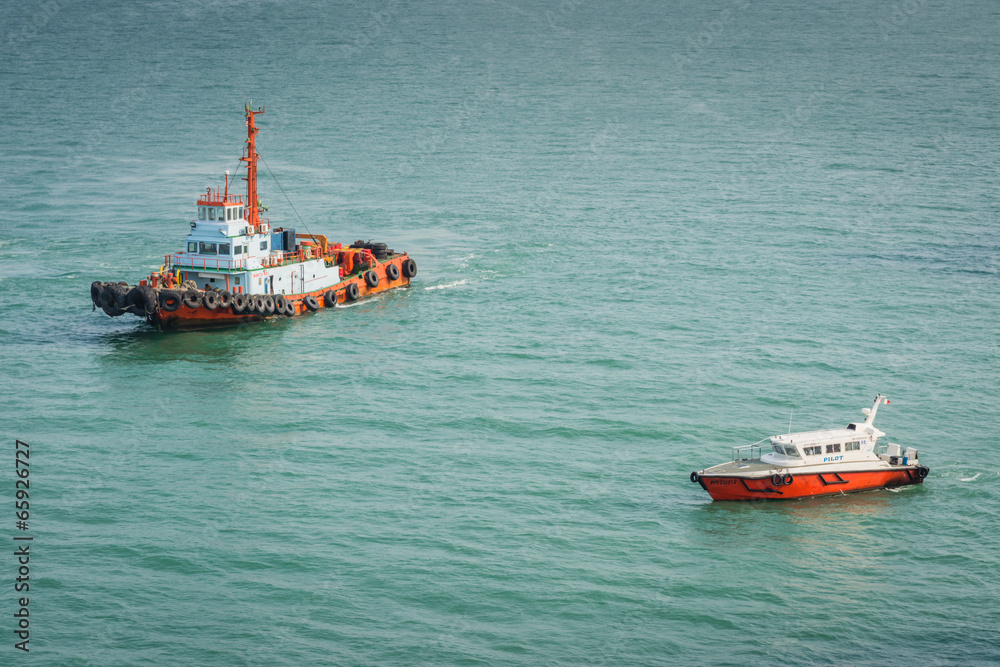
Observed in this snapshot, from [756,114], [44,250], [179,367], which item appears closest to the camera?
[179,367]

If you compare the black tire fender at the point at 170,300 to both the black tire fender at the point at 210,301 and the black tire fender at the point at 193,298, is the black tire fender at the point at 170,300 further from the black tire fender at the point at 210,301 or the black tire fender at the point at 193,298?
the black tire fender at the point at 210,301

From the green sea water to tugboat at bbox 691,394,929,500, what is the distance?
0.68m

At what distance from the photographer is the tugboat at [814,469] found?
4941 centimetres

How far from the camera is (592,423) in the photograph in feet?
192

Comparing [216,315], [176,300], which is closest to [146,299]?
[176,300]

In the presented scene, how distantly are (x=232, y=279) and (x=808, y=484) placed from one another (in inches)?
1535

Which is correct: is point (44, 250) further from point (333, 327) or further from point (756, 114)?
point (756, 114)

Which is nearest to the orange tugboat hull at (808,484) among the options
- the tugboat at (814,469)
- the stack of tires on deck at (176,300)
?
the tugboat at (814,469)

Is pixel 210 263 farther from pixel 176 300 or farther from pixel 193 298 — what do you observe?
pixel 176 300

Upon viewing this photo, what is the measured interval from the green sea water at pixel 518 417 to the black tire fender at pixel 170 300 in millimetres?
2034

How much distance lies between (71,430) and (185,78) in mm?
145656

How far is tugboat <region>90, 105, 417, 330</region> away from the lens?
7138 cm

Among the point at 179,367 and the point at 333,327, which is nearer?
the point at 179,367

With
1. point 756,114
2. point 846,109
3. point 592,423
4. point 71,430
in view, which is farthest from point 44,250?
point 846,109
